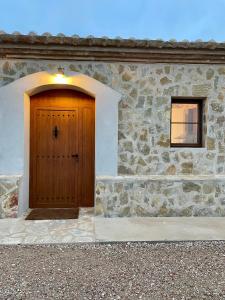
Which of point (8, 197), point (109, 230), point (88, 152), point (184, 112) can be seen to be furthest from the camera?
point (88, 152)

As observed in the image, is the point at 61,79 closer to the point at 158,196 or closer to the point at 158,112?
the point at 158,112

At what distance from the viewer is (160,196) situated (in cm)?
633

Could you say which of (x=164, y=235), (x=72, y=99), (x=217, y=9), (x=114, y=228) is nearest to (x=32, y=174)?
(x=72, y=99)

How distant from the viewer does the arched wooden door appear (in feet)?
22.9

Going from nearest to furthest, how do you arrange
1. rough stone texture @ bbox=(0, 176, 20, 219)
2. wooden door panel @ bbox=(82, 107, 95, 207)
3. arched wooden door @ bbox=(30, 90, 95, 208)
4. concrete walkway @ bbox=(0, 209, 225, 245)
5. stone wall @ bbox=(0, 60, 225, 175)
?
1. concrete walkway @ bbox=(0, 209, 225, 245)
2. rough stone texture @ bbox=(0, 176, 20, 219)
3. stone wall @ bbox=(0, 60, 225, 175)
4. arched wooden door @ bbox=(30, 90, 95, 208)
5. wooden door panel @ bbox=(82, 107, 95, 207)

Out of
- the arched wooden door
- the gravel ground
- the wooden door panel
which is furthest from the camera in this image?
the wooden door panel

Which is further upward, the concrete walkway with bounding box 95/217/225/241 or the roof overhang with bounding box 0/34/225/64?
the roof overhang with bounding box 0/34/225/64

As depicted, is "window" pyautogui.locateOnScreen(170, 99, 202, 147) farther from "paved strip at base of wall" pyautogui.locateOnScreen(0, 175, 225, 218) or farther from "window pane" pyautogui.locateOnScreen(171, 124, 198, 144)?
"paved strip at base of wall" pyautogui.locateOnScreen(0, 175, 225, 218)

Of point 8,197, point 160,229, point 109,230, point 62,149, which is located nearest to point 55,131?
point 62,149

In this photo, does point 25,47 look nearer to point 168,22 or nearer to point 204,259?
point 204,259

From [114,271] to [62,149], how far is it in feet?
12.5

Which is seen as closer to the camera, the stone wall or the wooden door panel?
the stone wall

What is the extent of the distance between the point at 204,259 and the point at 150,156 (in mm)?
2732

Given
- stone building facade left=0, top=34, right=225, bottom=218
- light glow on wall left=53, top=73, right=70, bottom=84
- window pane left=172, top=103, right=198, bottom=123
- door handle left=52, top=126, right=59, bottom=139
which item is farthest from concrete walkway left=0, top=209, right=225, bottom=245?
light glow on wall left=53, top=73, right=70, bottom=84
